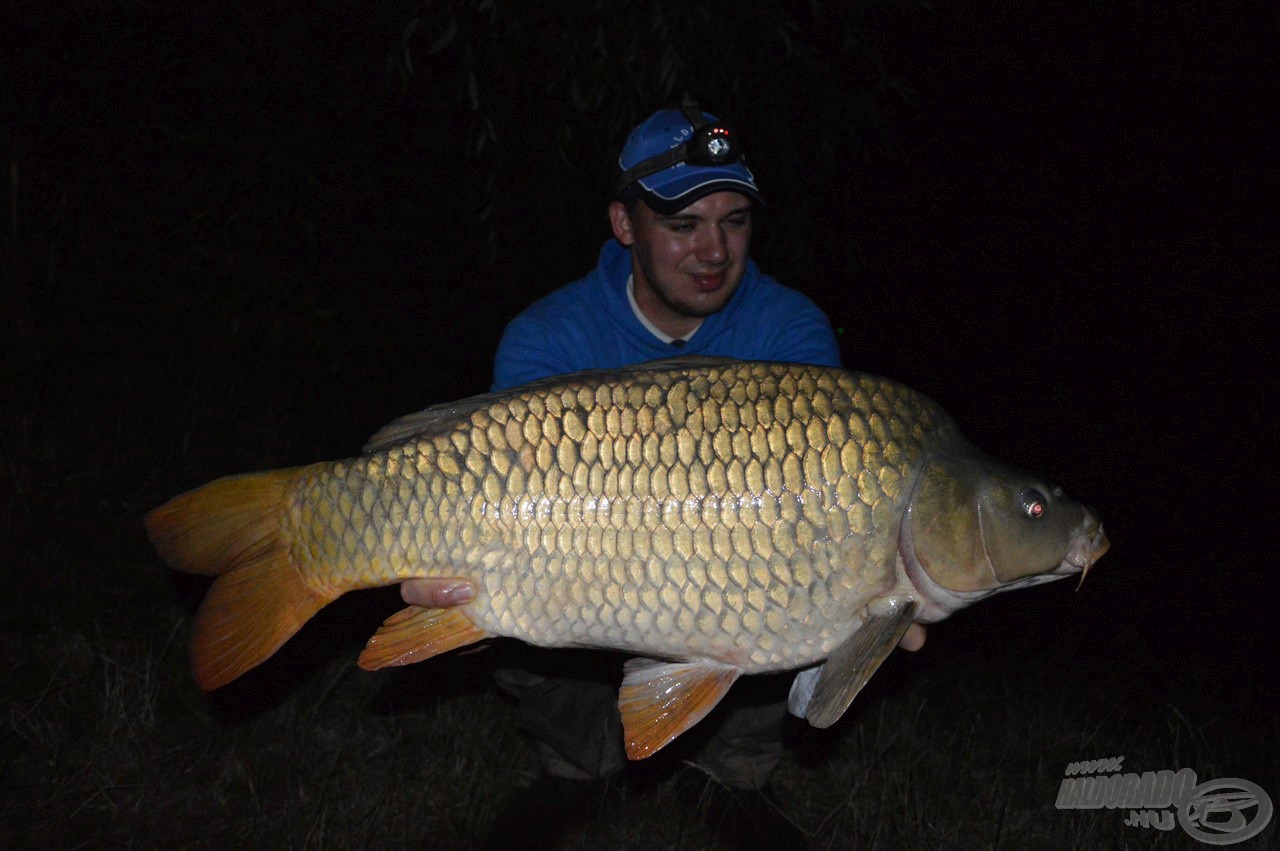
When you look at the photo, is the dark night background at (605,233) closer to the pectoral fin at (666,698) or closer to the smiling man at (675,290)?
the smiling man at (675,290)

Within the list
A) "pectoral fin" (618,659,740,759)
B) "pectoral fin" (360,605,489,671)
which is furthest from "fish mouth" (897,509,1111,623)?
"pectoral fin" (360,605,489,671)

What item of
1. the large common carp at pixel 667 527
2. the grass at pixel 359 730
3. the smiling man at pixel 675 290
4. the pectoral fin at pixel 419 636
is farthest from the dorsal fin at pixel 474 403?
the grass at pixel 359 730

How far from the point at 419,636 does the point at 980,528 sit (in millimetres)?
862

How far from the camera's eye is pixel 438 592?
5.55 feet

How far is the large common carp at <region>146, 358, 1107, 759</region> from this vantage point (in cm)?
160

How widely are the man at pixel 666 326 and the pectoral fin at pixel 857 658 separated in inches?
28.8

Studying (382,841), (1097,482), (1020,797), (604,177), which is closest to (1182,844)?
(1020,797)

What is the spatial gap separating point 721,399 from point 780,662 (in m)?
0.40

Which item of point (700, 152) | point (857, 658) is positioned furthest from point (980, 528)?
point (700, 152)

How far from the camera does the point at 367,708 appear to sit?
2633 mm

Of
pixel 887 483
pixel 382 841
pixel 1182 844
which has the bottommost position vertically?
pixel 1182 844

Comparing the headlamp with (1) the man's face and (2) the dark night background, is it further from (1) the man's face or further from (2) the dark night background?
(2) the dark night background

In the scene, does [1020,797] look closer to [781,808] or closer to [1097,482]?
[781,808]

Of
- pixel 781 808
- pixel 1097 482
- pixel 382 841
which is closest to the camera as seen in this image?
pixel 382 841
